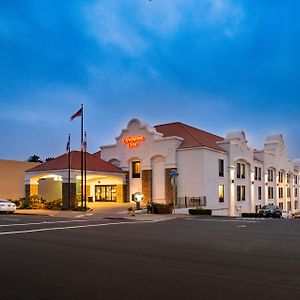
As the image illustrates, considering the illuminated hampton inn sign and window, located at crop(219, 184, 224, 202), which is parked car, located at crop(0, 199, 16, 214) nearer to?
the illuminated hampton inn sign

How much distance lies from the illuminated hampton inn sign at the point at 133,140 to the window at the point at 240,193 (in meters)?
13.5

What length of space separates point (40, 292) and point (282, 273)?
500cm

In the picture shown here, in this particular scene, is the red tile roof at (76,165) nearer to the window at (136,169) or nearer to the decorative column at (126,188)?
the decorative column at (126,188)

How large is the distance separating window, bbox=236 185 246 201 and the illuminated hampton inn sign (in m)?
13.5

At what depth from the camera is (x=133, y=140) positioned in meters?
44.2

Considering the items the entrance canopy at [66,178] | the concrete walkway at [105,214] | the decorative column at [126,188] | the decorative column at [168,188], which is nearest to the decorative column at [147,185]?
the decorative column at [168,188]

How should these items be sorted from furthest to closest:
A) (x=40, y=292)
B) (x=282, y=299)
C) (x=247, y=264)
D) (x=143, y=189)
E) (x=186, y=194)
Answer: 1. (x=143, y=189)
2. (x=186, y=194)
3. (x=247, y=264)
4. (x=40, y=292)
5. (x=282, y=299)

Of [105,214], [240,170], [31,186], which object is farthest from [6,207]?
[240,170]

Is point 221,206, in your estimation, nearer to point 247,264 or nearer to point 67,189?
point 67,189

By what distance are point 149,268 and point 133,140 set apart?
35.6 meters

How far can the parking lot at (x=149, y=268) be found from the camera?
6828 mm

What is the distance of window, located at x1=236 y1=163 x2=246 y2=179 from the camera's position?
4738 centimetres

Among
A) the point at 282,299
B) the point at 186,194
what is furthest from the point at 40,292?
the point at 186,194

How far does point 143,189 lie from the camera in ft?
140
